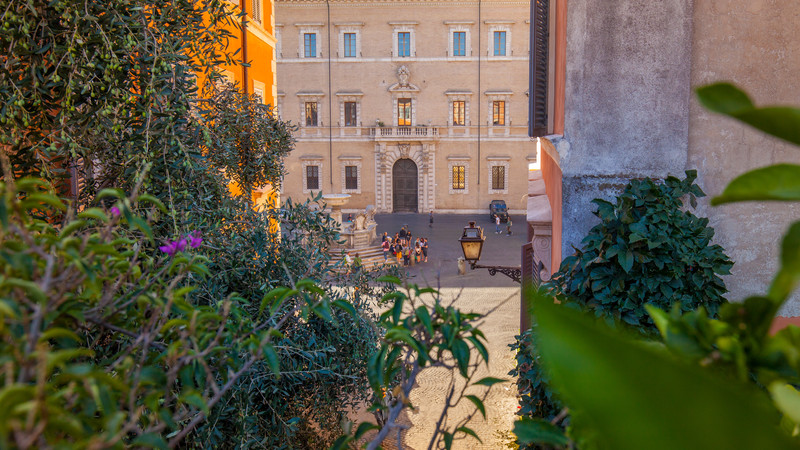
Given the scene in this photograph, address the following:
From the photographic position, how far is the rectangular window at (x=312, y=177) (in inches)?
1281

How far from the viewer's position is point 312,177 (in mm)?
32719

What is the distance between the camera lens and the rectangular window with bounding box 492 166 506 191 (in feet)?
105

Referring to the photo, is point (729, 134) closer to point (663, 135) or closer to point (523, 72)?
point (663, 135)

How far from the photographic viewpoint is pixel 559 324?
406 millimetres

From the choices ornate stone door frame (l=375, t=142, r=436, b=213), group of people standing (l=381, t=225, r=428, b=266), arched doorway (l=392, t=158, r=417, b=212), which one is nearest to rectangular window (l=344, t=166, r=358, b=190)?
ornate stone door frame (l=375, t=142, r=436, b=213)

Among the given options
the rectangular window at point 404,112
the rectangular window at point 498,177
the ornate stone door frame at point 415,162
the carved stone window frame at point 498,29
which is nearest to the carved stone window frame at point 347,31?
the rectangular window at point 404,112

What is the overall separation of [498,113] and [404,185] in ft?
20.2

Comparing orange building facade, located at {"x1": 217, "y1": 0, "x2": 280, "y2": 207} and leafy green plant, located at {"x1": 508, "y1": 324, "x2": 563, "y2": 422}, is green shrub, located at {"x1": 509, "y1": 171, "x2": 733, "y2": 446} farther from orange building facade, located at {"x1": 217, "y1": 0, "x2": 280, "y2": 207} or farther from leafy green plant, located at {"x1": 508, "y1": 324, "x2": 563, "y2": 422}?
orange building facade, located at {"x1": 217, "y1": 0, "x2": 280, "y2": 207}

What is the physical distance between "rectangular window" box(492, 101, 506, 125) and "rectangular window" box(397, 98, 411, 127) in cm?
439

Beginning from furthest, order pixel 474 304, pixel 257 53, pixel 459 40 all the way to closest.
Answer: pixel 459 40 → pixel 474 304 → pixel 257 53

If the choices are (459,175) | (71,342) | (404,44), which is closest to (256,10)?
(71,342)

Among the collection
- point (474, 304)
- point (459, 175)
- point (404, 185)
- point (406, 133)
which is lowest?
point (474, 304)

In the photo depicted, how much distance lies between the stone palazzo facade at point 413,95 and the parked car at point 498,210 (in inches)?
41.9

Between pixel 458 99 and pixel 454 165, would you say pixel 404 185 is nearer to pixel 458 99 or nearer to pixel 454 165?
pixel 454 165
